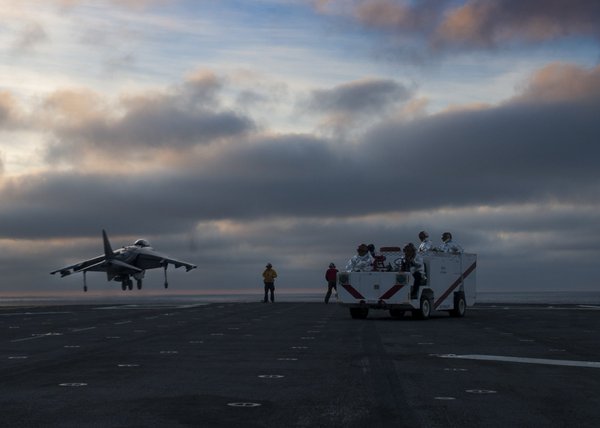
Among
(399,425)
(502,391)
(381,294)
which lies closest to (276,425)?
(399,425)

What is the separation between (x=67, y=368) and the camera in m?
15.2

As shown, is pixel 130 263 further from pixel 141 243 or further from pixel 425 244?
pixel 425 244

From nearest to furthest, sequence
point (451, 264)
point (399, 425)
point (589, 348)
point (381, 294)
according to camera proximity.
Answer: point (399, 425) < point (589, 348) < point (381, 294) < point (451, 264)

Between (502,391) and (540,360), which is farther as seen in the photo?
(540,360)

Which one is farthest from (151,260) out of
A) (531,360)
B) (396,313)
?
(531,360)

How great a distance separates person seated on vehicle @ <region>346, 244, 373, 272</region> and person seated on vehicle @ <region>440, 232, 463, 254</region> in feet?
11.1

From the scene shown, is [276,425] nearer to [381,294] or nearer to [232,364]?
[232,364]

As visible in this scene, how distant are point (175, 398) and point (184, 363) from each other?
15.6ft

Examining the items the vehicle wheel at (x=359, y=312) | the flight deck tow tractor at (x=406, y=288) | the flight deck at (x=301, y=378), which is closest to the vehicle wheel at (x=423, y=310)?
the flight deck tow tractor at (x=406, y=288)

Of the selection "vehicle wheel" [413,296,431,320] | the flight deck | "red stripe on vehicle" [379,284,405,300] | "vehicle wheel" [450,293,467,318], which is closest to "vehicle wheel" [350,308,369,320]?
"vehicle wheel" [413,296,431,320]

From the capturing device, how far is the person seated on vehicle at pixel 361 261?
103 ft

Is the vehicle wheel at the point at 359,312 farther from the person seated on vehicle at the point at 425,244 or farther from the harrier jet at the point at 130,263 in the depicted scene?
the harrier jet at the point at 130,263

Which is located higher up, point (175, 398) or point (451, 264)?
point (451, 264)

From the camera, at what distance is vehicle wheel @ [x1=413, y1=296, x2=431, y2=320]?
31.6m
